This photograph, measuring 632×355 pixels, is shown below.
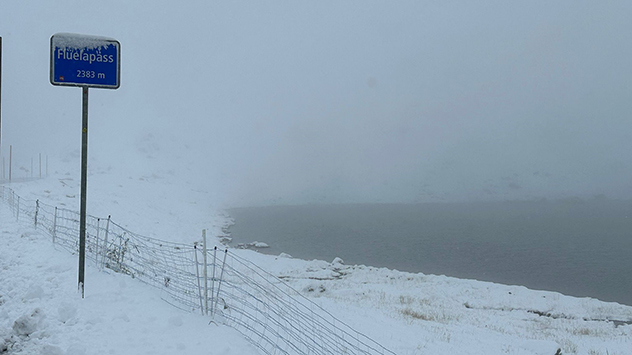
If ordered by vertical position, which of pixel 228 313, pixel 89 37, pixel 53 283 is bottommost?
pixel 228 313

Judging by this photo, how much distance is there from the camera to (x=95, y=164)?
12119 cm

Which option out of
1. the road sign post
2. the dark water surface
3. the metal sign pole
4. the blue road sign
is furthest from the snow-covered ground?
the dark water surface

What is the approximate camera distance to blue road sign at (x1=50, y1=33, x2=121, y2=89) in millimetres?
6672

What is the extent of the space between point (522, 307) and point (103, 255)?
84.0 feet

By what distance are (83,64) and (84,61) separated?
7cm

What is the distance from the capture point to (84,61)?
6926 mm

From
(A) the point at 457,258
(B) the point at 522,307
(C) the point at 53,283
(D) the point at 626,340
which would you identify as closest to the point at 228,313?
(C) the point at 53,283

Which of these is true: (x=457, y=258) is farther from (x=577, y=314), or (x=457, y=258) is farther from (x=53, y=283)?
(x=53, y=283)

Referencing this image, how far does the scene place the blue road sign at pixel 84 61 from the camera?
6672 mm

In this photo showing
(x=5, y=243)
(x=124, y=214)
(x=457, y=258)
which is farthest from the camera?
(x=457, y=258)

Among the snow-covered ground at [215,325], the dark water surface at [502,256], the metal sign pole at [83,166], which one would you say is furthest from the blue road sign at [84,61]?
the dark water surface at [502,256]

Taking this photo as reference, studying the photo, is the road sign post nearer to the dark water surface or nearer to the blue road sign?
the blue road sign

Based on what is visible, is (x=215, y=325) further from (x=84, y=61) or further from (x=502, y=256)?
(x=502, y=256)

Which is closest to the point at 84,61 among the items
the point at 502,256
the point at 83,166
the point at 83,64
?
the point at 83,64
